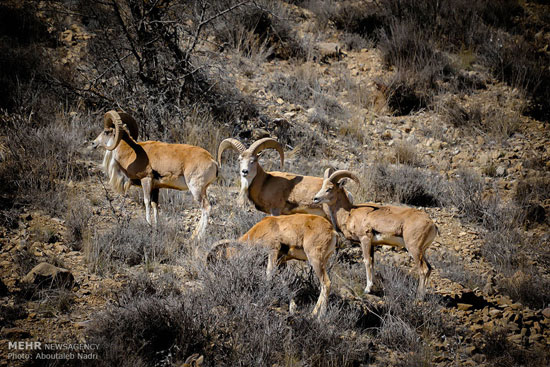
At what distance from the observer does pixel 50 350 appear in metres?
4.70

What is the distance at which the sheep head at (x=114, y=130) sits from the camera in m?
8.73

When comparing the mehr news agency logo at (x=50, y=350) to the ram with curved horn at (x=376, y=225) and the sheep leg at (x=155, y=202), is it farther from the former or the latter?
the ram with curved horn at (x=376, y=225)

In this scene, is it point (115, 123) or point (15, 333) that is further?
point (115, 123)

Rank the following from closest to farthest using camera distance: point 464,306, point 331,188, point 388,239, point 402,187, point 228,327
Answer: point 228,327
point 464,306
point 388,239
point 331,188
point 402,187

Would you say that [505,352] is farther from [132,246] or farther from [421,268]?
[132,246]

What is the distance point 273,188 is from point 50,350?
465cm

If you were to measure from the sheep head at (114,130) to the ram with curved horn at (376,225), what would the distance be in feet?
11.7

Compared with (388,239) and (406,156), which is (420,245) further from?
(406,156)

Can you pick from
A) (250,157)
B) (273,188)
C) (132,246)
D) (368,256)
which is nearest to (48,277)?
(132,246)

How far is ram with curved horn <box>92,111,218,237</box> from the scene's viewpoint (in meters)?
8.59

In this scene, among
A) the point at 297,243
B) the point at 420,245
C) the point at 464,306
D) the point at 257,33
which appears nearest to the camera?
the point at 297,243

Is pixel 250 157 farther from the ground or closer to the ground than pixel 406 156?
farther from the ground

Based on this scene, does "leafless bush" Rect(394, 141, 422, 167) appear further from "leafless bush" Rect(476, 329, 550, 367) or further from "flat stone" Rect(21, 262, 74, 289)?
"flat stone" Rect(21, 262, 74, 289)

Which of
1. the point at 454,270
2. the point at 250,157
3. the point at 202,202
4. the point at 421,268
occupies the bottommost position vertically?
the point at 454,270
